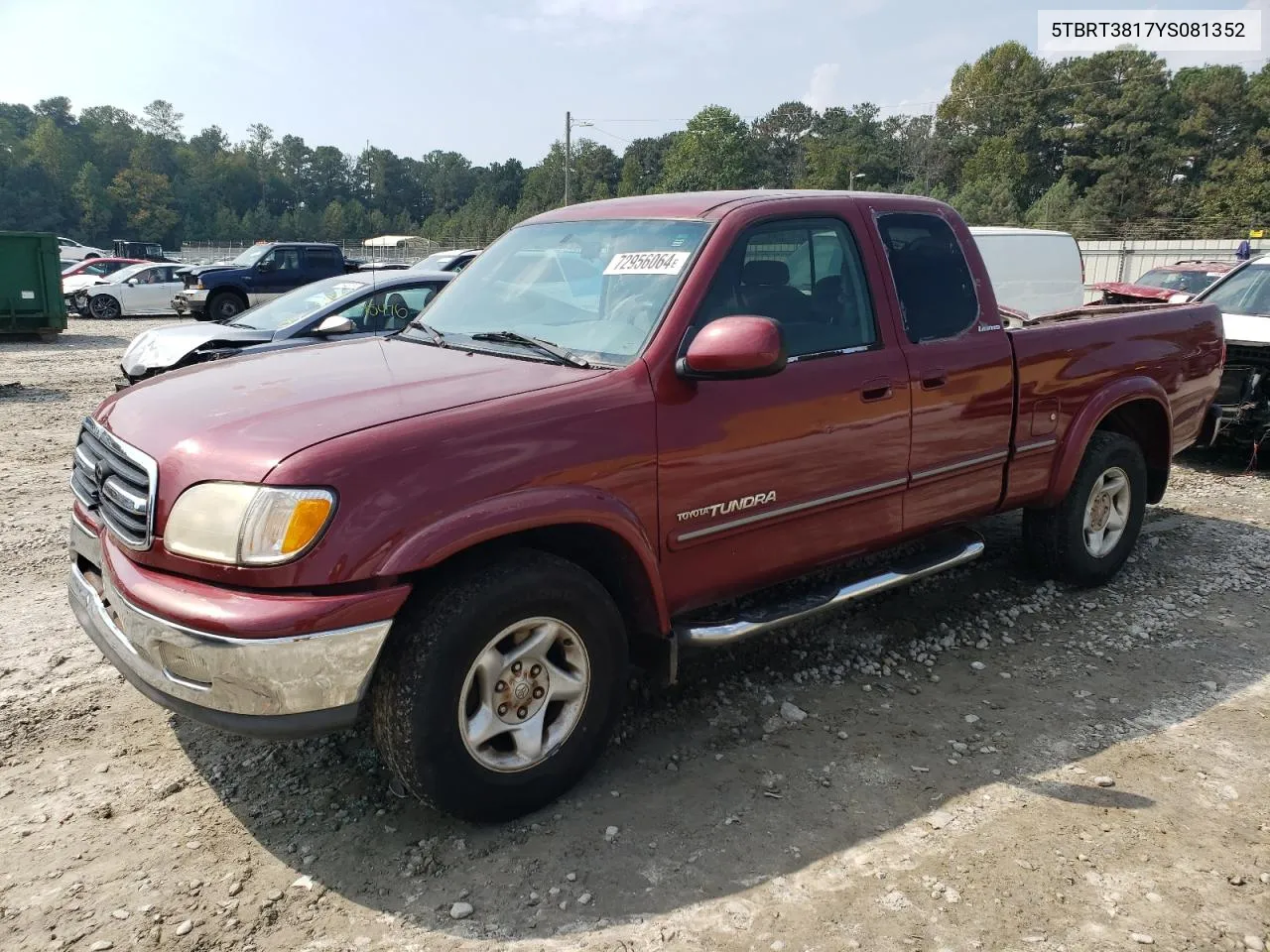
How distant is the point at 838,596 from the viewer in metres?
3.73

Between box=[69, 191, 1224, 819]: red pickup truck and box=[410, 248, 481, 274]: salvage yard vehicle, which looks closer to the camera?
box=[69, 191, 1224, 819]: red pickup truck

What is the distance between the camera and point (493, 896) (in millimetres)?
2754

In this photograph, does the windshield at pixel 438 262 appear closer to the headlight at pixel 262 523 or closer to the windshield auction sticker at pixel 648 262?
the windshield auction sticker at pixel 648 262

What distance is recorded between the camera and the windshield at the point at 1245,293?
27.2 feet

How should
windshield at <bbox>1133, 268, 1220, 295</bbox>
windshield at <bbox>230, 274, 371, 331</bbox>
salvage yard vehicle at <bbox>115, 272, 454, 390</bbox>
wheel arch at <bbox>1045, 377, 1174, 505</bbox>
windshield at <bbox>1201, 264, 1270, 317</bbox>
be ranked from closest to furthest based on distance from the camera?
1. wheel arch at <bbox>1045, 377, 1174, 505</bbox>
2. windshield at <bbox>1201, 264, 1270, 317</bbox>
3. salvage yard vehicle at <bbox>115, 272, 454, 390</bbox>
4. windshield at <bbox>230, 274, 371, 331</bbox>
5. windshield at <bbox>1133, 268, 1220, 295</bbox>

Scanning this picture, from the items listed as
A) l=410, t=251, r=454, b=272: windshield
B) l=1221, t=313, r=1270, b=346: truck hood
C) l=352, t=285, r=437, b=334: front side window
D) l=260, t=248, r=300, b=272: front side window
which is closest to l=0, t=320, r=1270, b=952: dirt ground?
l=1221, t=313, r=1270, b=346: truck hood

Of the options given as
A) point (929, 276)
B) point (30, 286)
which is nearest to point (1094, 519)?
point (929, 276)

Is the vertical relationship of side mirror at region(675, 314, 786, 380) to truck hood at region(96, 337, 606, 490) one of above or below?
above

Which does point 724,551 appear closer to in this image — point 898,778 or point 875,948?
point 898,778

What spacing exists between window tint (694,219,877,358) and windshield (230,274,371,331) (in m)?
6.04

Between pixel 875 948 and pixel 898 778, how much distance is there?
900 millimetres

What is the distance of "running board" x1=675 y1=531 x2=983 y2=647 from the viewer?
3.36 meters

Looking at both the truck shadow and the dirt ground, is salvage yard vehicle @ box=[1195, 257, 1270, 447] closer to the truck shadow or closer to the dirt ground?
the truck shadow

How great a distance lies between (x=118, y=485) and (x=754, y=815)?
7.66 ft
